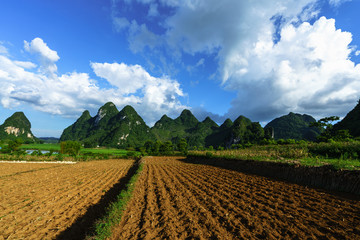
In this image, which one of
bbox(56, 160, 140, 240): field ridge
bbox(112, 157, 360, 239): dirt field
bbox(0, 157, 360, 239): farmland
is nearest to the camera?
bbox(112, 157, 360, 239): dirt field

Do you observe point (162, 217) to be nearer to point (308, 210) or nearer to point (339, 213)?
point (308, 210)

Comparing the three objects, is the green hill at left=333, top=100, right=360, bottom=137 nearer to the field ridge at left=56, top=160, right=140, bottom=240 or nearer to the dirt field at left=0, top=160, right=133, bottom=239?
the field ridge at left=56, top=160, right=140, bottom=240

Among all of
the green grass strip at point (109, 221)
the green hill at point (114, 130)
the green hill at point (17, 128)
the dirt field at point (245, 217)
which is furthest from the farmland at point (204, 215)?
the green hill at point (17, 128)

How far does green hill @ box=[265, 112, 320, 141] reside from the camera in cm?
11338

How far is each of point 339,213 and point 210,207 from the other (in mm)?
4938

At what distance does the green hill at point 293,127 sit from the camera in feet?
372

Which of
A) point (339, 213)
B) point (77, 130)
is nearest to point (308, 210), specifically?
point (339, 213)

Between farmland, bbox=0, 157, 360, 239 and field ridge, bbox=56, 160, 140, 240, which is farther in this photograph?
field ridge, bbox=56, 160, 140, 240

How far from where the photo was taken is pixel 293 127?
12544cm

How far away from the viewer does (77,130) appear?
197 meters

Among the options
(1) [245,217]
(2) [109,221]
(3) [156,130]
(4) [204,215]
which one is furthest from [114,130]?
(1) [245,217]

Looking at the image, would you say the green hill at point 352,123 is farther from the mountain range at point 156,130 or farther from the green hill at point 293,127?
the green hill at point 293,127

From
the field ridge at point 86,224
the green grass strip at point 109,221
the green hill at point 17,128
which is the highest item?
the green hill at point 17,128

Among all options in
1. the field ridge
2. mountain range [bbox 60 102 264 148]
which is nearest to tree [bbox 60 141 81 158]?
the field ridge
